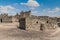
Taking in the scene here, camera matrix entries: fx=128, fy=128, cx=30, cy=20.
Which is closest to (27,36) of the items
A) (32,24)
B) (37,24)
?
(32,24)

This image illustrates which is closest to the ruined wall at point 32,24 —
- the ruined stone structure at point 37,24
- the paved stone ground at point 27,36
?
the ruined stone structure at point 37,24

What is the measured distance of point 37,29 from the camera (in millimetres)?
24375

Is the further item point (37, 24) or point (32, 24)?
point (37, 24)

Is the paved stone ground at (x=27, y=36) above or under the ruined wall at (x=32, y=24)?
under

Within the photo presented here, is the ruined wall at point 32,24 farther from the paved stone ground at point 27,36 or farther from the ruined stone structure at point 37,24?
the paved stone ground at point 27,36

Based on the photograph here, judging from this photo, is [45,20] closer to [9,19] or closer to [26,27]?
[26,27]

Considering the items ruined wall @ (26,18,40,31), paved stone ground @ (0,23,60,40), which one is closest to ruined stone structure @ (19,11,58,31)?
ruined wall @ (26,18,40,31)

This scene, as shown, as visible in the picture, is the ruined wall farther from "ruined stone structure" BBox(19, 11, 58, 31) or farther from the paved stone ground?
the paved stone ground

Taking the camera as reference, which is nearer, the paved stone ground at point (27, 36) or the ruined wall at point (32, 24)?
the paved stone ground at point (27, 36)

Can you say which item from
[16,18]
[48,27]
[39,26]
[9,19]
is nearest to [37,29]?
[39,26]

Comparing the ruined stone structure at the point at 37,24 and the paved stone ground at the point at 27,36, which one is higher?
the ruined stone structure at the point at 37,24

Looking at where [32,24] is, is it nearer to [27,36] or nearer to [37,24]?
[37,24]

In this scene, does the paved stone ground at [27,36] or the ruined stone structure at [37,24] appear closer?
the paved stone ground at [27,36]

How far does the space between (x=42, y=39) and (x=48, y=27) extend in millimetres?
8663
